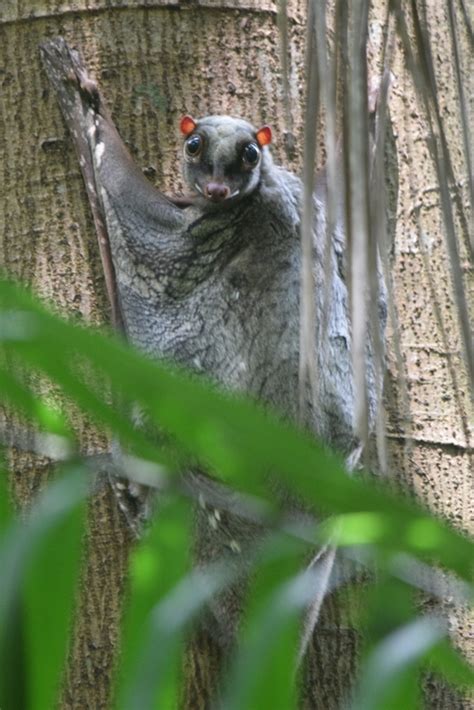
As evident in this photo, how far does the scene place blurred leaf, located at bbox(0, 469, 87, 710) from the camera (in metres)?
0.88

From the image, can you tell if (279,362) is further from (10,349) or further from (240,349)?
(10,349)

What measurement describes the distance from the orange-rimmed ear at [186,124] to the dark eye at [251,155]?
0.29 meters

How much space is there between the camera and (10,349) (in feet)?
3.14

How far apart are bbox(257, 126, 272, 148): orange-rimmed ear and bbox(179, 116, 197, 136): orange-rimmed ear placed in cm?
18

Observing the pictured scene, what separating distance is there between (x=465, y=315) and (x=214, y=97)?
172cm

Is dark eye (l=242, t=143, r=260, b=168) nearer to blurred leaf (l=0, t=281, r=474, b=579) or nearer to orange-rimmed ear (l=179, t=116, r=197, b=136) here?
orange-rimmed ear (l=179, t=116, r=197, b=136)

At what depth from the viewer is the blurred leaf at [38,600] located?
88cm

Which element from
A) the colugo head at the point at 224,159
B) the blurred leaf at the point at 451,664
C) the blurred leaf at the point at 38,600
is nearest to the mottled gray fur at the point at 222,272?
the colugo head at the point at 224,159

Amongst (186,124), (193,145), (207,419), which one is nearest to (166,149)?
(186,124)

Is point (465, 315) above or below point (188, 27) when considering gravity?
below

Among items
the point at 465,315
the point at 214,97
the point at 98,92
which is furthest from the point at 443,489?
the point at 465,315

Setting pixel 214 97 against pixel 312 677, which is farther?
pixel 214 97

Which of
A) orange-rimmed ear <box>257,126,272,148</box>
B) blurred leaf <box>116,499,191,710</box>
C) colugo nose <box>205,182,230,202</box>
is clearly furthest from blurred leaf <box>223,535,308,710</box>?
colugo nose <box>205,182,230,202</box>

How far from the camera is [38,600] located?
0.90m
